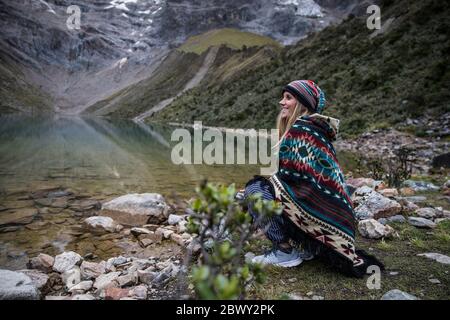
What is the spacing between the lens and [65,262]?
16.2 ft

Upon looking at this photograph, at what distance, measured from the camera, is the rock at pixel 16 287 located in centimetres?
342

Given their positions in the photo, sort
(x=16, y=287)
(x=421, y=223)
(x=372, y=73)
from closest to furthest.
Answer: (x=16, y=287) → (x=421, y=223) → (x=372, y=73)

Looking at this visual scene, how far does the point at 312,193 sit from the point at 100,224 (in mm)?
4864

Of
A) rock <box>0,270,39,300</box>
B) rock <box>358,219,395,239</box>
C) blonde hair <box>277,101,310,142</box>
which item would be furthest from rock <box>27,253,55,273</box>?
rock <box>358,219,395,239</box>

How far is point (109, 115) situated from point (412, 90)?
384 feet

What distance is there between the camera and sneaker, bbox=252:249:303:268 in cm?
399

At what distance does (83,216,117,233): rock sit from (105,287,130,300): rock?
10.5ft

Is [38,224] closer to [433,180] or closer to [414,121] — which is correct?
[433,180]

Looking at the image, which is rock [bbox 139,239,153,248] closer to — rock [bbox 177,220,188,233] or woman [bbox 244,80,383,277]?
rock [bbox 177,220,188,233]

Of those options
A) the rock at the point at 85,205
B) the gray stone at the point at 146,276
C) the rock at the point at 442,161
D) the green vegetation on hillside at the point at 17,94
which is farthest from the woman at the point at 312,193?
the green vegetation on hillside at the point at 17,94

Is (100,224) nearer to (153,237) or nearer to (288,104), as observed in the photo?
(153,237)

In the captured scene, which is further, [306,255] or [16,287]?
[306,255]

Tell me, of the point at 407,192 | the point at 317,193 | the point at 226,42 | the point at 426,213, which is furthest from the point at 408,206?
the point at 226,42

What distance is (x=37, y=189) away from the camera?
10.3 meters
